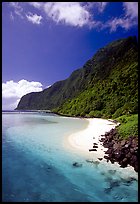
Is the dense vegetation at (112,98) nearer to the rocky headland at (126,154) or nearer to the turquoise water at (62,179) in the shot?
the rocky headland at (126,154)

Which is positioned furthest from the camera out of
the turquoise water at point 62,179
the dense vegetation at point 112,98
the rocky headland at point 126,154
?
the dense vegetation at point 112,98

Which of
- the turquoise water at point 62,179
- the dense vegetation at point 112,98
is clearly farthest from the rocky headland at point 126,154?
the dense vegetation at point 112,98

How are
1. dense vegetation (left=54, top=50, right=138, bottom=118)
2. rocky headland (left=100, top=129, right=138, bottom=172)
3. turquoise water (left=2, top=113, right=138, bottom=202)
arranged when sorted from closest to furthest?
turquoise water (left=2, top=113, right=138, bottom=202) < rocky headland (left=100, top=129, right=138, bottom=172) < dense vegetation (left=54, top=50, right=138, bottom=118)

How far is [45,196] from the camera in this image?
971cm

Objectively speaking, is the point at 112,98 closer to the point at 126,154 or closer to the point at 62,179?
the point at 126,154

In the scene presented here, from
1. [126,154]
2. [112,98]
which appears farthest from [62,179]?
[112,98]

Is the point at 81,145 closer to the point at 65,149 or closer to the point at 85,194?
the point at 65,149

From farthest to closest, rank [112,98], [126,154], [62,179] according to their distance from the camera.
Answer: [112,98], [126,154], [62,179]

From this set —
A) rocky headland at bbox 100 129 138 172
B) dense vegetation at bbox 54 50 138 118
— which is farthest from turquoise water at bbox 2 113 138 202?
dense vegetation at bbox 54 50 138 118

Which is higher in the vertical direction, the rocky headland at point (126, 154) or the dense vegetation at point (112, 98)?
the dense vegetation at point (112, 98)

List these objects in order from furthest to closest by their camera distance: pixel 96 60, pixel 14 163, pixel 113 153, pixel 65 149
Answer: pixel 96 60 → pixel 65 149 → pixel 113 153 → pixel 14 163

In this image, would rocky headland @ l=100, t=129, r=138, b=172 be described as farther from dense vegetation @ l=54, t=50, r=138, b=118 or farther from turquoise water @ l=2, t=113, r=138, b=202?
dense vegetation @ l=54, t=50, r=138, b=118

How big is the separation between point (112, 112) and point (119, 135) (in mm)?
50139

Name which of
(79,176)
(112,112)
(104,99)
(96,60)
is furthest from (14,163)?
(96,60)
